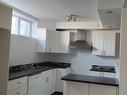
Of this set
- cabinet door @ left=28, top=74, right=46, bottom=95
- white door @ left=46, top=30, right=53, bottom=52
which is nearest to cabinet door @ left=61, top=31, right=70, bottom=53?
white door @ left=46, top=30, right=53, bottom=52

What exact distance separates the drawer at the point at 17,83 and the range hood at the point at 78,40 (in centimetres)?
242

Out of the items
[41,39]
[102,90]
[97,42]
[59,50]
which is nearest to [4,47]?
[102,90]

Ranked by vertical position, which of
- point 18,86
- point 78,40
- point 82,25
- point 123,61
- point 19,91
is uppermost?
point 82,25

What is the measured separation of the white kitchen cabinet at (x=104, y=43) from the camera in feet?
17.0

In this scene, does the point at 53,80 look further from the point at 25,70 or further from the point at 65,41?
the point at 65,41

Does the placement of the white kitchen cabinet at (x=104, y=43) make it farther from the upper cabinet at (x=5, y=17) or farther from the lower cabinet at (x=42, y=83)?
the upper cabinet at (x=5, y=17)

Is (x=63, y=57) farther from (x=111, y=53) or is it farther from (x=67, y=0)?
(x=67, y=0)

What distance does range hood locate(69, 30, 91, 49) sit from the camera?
544 cm

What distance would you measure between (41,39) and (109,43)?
2.35 metres

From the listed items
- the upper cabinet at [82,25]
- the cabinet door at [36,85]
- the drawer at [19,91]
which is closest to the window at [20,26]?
the upper cabinet at [82,25]

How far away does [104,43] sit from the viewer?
209 inches

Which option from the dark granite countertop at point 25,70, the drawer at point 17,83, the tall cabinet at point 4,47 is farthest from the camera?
the dark granite countertop at point 25,70

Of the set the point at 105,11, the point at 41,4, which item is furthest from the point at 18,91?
the point at 105,11

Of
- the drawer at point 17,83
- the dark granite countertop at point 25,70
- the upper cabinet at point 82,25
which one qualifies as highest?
the upper cabinet at point 82,25
